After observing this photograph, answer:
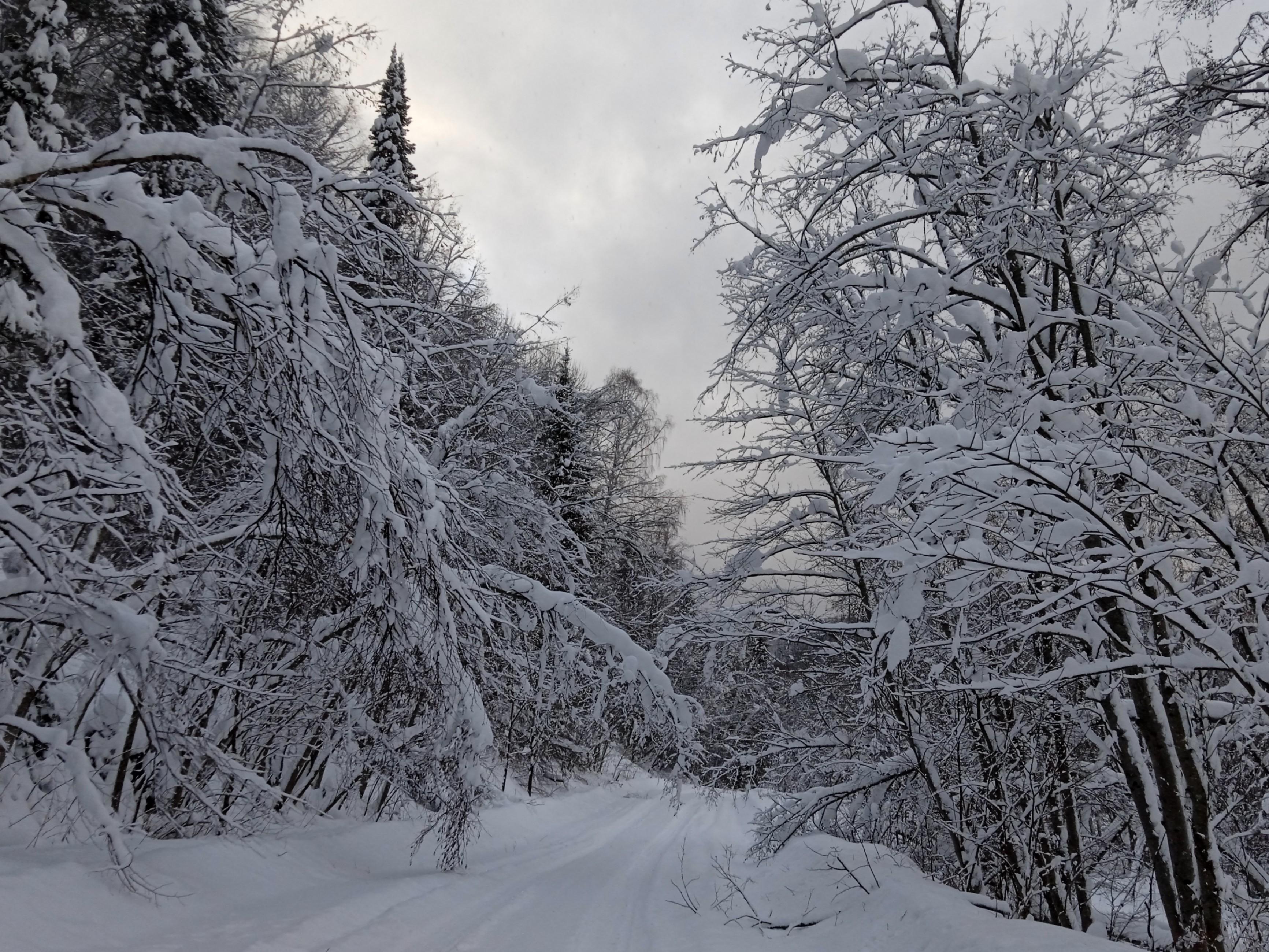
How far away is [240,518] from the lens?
588cm

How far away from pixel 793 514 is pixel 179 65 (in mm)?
10758

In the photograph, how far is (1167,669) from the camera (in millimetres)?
3520

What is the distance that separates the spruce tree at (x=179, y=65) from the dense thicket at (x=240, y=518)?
48.4 inches

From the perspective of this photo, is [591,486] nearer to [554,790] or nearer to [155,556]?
[554,790]

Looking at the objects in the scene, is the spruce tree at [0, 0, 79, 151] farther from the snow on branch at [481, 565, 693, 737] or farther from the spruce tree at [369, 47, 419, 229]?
the snow on branch at [481, 565, 693, 737]

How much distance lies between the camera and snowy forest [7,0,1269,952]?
3.43m

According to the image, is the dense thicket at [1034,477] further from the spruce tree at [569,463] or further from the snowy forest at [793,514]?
the spruce tree at [569,463]

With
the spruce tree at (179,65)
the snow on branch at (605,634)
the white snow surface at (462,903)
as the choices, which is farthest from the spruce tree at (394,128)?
the white snow surface at (462,903)

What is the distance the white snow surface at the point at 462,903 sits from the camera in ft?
14.7

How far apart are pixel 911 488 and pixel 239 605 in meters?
5.48

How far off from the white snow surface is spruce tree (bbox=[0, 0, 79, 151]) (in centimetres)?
847

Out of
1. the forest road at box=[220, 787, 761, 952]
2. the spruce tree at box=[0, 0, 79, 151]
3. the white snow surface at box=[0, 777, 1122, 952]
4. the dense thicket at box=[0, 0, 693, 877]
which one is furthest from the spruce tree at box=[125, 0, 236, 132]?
the forest road at box=[220, 787, 761, 952]

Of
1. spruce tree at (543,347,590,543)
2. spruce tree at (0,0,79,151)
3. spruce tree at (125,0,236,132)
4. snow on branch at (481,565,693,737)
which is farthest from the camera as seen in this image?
spruce tree at (543,347,590,543)

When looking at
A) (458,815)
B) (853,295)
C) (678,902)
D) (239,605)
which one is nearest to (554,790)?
(678,902)
